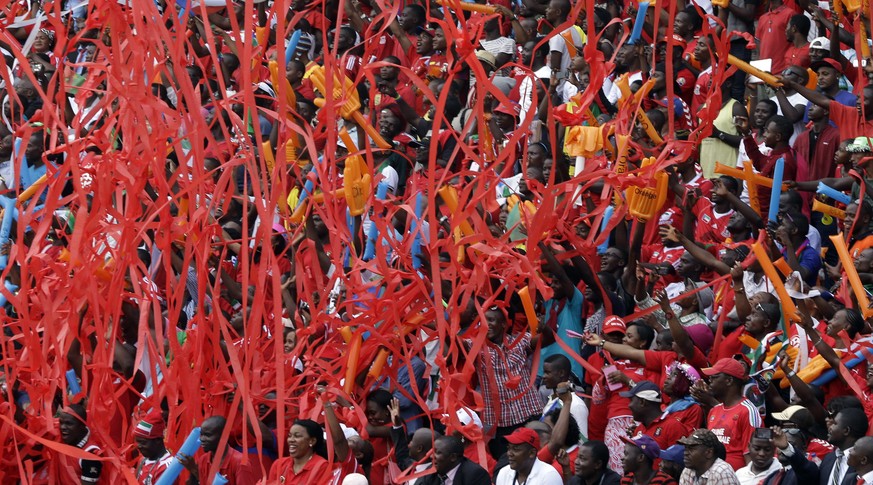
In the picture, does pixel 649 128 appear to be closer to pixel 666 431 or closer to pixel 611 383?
pixel 611 383

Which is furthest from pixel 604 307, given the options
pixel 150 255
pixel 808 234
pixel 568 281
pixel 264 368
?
pixel 150 255

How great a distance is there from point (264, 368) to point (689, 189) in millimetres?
3036

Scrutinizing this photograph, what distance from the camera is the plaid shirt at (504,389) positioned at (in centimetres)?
976

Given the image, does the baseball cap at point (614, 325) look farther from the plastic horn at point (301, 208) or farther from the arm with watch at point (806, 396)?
the plastic horn at point (301, 208)

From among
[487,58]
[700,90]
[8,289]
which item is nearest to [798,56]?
[700,90]

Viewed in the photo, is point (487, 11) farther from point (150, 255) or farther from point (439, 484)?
point (439, 484)

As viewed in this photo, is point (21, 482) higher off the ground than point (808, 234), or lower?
lower

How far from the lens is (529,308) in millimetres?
9922

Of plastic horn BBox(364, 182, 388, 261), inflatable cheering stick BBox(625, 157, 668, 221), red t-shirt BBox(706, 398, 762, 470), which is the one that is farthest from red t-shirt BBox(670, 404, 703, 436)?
plastic horn BBox(364, 182, 388, 261)

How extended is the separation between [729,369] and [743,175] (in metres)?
2.62

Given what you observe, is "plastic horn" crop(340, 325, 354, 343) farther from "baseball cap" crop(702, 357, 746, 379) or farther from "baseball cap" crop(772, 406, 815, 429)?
"baseball cap" crop(772, 406, 815, 429)

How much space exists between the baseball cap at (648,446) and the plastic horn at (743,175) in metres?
3.01

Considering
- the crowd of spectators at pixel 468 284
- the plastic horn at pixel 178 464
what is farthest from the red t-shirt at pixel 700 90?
the plastic horn at pixel 178 464

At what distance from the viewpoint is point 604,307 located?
1035cm
